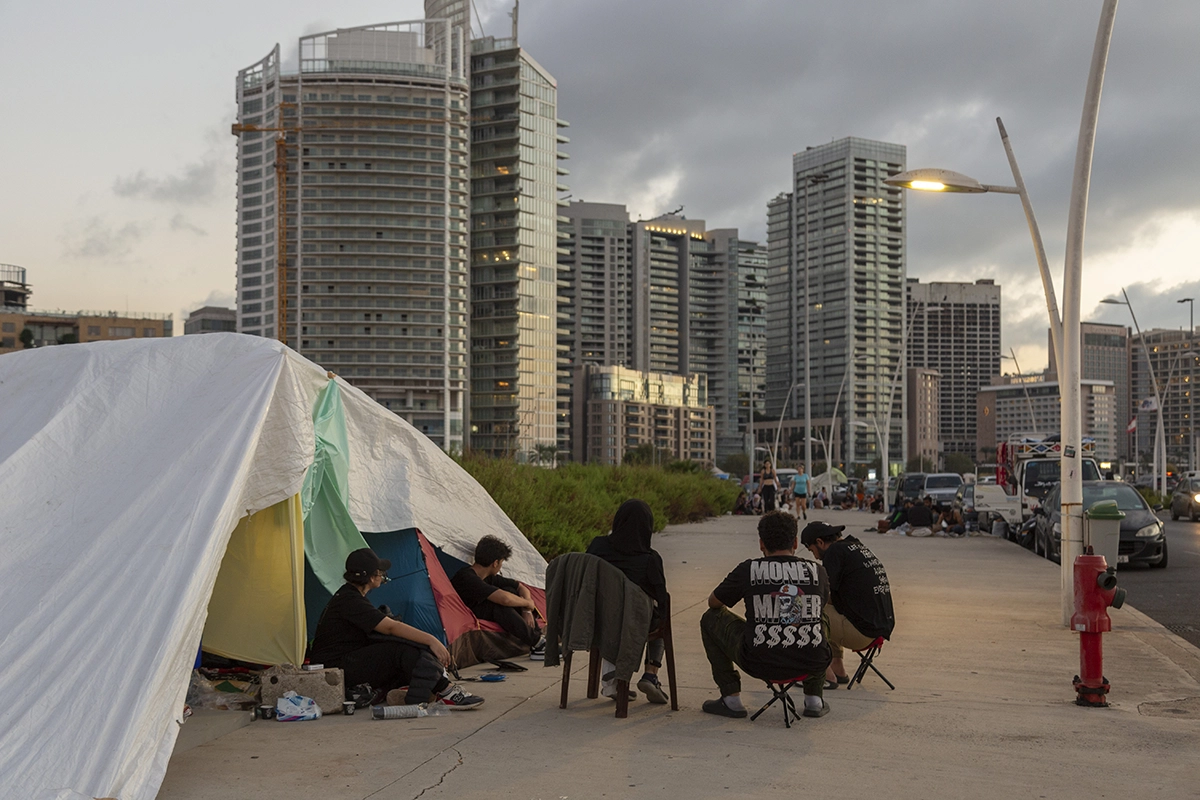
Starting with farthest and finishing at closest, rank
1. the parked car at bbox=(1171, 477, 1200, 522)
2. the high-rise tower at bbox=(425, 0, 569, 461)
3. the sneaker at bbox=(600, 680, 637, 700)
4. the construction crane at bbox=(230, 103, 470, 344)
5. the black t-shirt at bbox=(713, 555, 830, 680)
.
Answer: the high-rise tower at bbox=(425, 0, 569, 461) < the construction crane at bbox=(230, 103, 470, 344) < the parked car at bbox=(1171, 477, 1200, 522) < the sneaker at bbox=(600, 680, 637, 700) < the black t-shirt at bbox=(713, 555, 830, 680)

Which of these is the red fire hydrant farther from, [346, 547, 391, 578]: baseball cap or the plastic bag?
the plastic bag

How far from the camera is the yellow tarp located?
805 cm

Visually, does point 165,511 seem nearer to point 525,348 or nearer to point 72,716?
point 72,716

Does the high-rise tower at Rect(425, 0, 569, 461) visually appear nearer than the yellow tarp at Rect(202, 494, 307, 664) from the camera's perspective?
No

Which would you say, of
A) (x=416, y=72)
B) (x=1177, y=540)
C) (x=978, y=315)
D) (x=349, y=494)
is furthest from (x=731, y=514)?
(x=978, y=315)

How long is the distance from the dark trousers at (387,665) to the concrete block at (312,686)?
265mm

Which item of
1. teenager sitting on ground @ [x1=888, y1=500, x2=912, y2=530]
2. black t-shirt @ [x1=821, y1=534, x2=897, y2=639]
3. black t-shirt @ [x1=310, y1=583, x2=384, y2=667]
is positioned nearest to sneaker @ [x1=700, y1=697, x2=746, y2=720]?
black t-shirt @ [x1=821, y1=534, x2=897, y2=639]

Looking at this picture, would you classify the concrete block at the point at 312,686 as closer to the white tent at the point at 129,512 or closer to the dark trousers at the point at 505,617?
the white tent at the point at 129,512

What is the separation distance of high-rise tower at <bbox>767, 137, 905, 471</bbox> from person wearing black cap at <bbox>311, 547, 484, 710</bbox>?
56.3 metres

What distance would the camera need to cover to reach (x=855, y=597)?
794cm

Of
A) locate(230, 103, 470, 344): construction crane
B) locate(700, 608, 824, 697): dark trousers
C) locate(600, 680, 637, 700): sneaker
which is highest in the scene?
locate(230, 103, 470, 344): construction crane

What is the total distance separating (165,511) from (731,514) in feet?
114

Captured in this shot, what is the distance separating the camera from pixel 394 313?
13025cm

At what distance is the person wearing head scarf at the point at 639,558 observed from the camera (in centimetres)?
743
